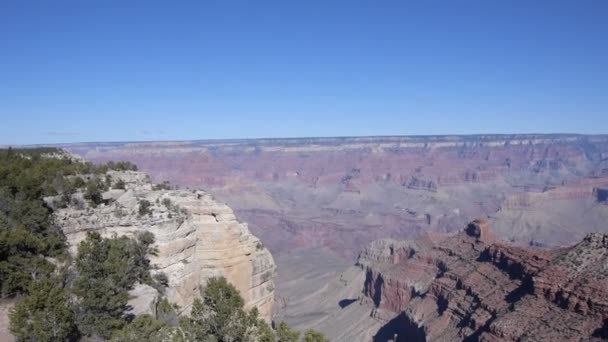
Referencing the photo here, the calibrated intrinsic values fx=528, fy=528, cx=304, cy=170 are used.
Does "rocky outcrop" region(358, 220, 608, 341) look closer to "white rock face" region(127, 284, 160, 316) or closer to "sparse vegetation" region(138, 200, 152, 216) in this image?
"sparse vegetation" region(138, 200, 152, 216)

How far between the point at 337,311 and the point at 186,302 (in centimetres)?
6014

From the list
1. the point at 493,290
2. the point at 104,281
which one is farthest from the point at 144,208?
the point at 493,290

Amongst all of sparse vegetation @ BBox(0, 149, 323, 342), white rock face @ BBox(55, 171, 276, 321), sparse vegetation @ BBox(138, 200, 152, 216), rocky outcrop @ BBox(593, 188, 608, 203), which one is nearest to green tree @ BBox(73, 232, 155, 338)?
sparse vegetation @ BBox(0, 149, 323, 342)

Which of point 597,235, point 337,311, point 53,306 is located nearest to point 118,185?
point 53,306

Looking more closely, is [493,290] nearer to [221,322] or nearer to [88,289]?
[221,322]

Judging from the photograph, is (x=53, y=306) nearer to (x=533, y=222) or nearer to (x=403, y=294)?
(x=403, y=294)

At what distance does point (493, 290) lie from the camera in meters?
55.8

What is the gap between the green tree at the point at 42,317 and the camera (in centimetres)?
1597

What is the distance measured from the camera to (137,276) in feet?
76.1

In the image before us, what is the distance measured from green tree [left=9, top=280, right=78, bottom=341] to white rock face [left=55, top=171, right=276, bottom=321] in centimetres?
764

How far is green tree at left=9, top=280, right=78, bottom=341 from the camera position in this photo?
1597 centimetres

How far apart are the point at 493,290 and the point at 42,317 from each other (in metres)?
49.3

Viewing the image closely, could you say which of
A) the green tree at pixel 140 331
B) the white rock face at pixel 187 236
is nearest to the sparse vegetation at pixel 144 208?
the white rock face at pixel 187 236

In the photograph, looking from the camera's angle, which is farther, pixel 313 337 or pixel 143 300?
pixel 143 300
